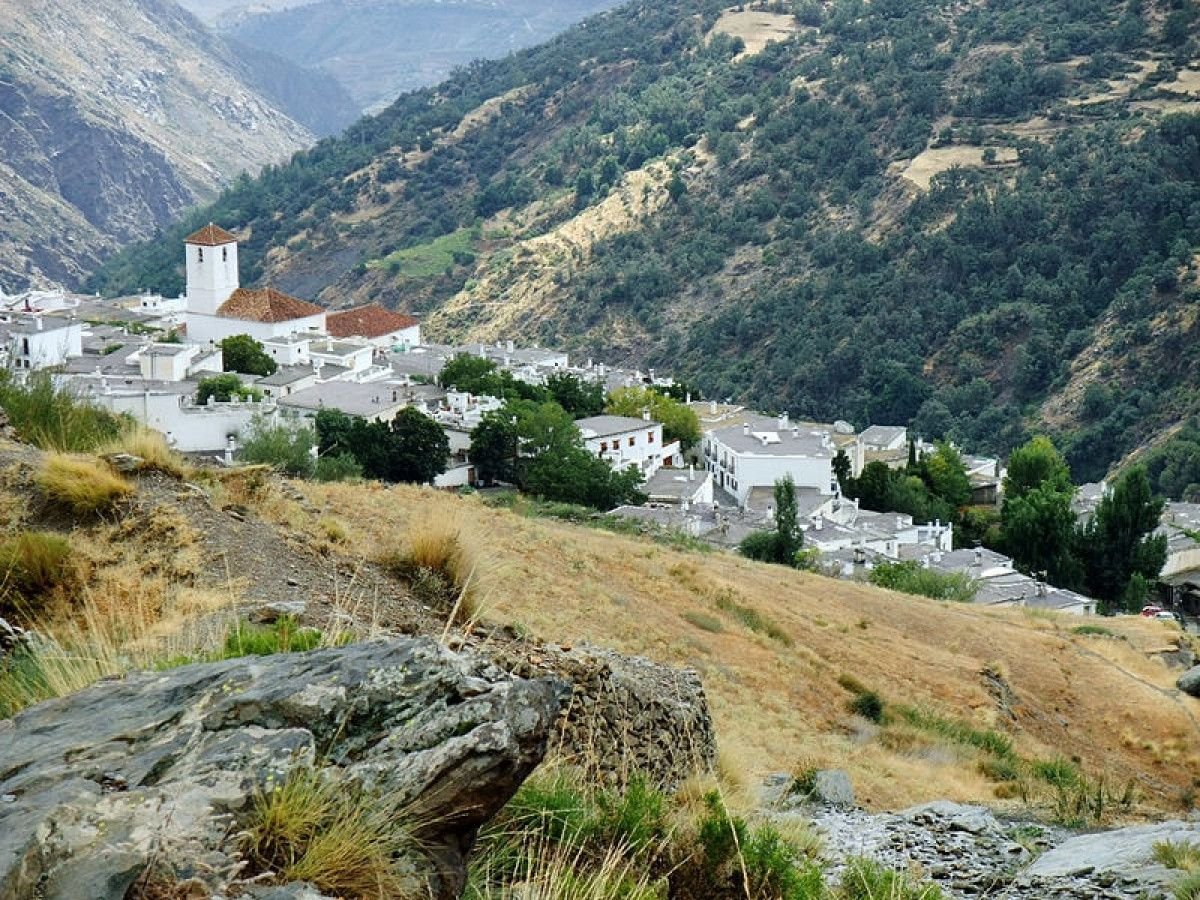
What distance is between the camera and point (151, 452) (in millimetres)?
9820

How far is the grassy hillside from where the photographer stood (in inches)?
299

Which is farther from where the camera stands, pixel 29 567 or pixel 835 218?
pixel 835 218

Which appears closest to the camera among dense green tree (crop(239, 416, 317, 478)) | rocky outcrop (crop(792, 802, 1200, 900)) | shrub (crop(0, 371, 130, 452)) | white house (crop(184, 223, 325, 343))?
rocky outcrop (crop(792, 802, 1200, 900))

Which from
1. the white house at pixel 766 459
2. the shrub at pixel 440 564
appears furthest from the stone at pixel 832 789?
the white house at pixel 766 459

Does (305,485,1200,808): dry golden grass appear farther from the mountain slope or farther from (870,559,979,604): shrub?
the mountain slope

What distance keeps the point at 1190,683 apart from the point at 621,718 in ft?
39.0

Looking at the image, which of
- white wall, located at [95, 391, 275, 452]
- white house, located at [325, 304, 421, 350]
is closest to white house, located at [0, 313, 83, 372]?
white wall, located at [95, 391, 275, 452]

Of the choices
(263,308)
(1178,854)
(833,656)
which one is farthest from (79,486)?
(263,308)

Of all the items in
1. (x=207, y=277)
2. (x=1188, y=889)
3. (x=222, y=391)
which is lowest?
(x=1188, y=889)

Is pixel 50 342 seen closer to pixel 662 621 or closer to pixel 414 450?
pixel 414 450

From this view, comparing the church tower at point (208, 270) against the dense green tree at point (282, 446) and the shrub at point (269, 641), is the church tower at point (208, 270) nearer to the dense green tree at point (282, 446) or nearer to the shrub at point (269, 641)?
the dense green tree at point (282, 446)

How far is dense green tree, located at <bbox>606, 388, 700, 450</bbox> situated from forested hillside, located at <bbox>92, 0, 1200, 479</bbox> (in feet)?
58.9

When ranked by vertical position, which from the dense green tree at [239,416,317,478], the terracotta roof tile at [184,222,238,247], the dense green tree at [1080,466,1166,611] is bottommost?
the dense green tree at [1080,466,1166,611]

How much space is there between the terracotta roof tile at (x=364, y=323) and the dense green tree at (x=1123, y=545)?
102ft
